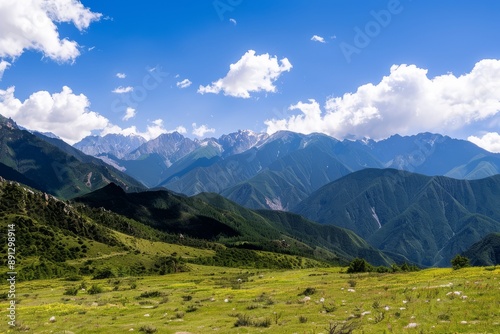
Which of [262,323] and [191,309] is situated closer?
[262,323]

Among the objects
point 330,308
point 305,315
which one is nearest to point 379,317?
point 305,315

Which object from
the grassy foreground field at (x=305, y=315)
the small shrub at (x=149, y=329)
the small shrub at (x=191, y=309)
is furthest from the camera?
the small shrub at (x=191, y=309)

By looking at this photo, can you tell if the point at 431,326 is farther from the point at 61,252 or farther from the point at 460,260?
the point at 61,252

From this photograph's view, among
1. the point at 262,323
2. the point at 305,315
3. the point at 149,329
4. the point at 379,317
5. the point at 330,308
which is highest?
the point at 149,329

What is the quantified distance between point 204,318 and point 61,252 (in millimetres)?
188502

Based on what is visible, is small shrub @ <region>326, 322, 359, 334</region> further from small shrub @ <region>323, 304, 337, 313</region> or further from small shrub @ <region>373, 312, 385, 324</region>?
small shrub @ <region>323, 304, 337, 313</region>

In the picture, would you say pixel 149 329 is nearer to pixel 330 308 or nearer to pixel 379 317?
pixel 330 308

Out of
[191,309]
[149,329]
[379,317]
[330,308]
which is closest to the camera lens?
[379,317]

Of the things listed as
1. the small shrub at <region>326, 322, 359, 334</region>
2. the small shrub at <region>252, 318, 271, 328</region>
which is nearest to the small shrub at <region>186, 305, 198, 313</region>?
the small shrub at <region>252, 318, 271, 328</region>

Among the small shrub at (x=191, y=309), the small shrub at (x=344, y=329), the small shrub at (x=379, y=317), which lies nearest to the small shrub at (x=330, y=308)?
the small shrub at (x=379, y=317)

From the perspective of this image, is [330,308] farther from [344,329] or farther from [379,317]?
[344,329]

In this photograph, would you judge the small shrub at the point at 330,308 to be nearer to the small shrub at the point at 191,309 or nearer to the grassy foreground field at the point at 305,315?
the grassy foreground field at the point at 305,315

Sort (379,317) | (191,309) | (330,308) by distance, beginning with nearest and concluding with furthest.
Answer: (379,317) < (330,308) < (191,309)

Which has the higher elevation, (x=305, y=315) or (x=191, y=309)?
(x=191, y=309)
